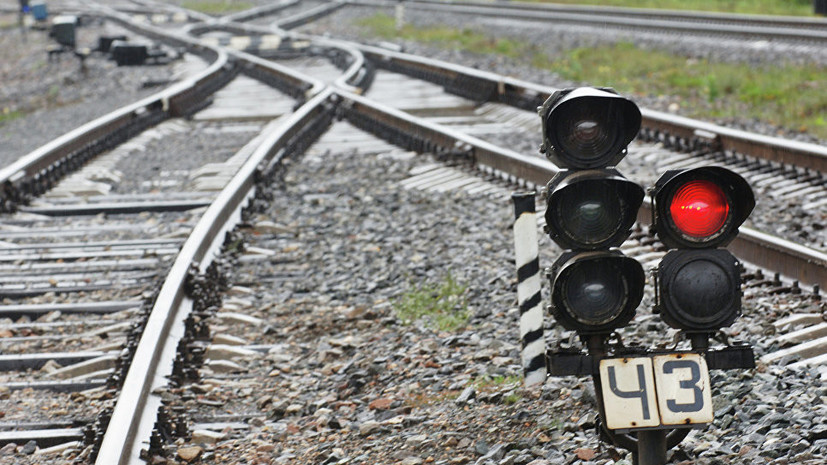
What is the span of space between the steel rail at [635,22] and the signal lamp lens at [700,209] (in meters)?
14.5

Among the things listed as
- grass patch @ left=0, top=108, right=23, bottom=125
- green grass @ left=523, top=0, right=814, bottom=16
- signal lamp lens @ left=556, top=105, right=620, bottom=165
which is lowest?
grass patch @ left=0, top=108, right=23, bottom=125

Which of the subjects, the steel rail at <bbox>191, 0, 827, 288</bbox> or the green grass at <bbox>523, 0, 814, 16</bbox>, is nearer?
the steel rail at <bbox>191, 0, 827, 288</bbox>

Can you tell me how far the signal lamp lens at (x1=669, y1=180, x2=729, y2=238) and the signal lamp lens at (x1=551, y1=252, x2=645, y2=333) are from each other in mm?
190

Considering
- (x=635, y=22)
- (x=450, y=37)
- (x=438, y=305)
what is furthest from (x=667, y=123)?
(x=450, y=37)

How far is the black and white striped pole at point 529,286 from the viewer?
372 centimetres

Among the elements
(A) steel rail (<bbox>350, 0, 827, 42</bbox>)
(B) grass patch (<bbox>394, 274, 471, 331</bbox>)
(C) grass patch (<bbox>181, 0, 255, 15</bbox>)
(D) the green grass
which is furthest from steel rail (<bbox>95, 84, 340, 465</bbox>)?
(C) grass patch (<bbox>181, 0, 255, 15</bbox>)

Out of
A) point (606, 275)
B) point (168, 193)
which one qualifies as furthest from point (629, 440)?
point (168, 193)

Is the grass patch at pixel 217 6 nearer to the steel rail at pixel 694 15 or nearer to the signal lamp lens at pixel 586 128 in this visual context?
the steel rail at pixel 694 15

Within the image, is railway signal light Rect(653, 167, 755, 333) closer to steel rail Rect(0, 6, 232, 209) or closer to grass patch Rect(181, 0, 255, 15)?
steel rail Rect(0, 6, 232, 209)

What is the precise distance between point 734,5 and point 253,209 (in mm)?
22215

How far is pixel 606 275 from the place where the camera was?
3396 millimetres

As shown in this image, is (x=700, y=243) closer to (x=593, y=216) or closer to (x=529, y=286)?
(x=593, y=216)

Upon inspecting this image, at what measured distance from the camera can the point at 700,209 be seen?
331 cm

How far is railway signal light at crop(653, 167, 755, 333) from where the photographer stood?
3287 millimetres
